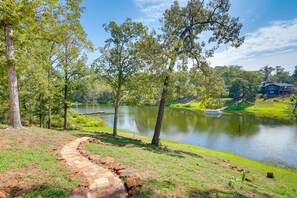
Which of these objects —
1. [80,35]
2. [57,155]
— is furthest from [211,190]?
[80,35]

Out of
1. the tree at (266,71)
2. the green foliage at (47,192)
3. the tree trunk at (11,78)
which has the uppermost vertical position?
the tree at (266,71)

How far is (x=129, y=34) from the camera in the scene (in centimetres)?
1562

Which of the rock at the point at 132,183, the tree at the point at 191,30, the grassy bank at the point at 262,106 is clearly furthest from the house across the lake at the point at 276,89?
the rock at the point at 132,183

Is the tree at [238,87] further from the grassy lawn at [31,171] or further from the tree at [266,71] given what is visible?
the grassy lawn at [31,171]

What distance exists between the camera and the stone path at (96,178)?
450 centimetres

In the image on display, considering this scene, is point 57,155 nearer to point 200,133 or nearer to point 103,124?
point 200,133

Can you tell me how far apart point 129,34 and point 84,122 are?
22707 mm

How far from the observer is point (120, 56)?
1588cm

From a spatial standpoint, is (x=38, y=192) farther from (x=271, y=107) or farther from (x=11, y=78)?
(x=271, y=107)

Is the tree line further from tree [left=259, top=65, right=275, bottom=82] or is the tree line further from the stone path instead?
tree [left=259, top=65, right=275, bottom=82]

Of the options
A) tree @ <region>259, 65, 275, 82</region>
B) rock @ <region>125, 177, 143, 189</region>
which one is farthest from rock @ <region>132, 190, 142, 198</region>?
tree @ <region>259, 65, 275, 82</region>

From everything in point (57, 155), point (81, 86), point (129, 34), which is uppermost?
point (129, 34)

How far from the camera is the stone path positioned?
14.8 feet

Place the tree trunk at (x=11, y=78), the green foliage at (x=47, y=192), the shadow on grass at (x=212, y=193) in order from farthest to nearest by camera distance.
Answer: the tree trunk at (x=11, y=78) → the shadow on grass at (x=212, y=193) → the green foliage at (x=47, y=192)
